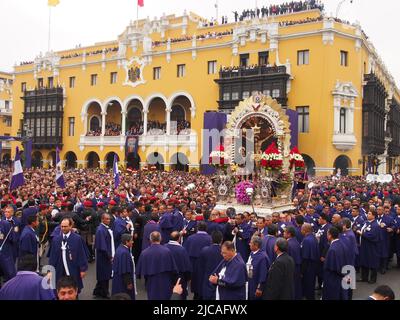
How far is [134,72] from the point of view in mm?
40750

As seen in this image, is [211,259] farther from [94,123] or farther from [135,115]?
[94,123]

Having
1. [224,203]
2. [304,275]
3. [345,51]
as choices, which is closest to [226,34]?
[345,51]

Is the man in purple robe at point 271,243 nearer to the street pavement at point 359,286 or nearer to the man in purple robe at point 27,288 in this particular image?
the street pavement at point 359,286

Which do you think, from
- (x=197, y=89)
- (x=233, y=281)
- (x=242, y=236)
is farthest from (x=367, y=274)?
(x=197, y=89)

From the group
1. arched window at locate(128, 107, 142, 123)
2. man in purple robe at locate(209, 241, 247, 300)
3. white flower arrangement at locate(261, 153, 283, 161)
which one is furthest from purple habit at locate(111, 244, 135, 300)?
arched window at locate(128, 107, 142, 123)

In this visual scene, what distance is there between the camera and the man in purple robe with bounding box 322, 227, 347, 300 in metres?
7.90

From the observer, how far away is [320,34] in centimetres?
3134

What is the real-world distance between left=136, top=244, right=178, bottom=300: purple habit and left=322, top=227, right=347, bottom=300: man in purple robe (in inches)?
112

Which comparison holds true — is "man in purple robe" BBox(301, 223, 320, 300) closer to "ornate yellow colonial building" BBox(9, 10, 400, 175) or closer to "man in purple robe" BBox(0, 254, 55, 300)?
"man in purple robe" BBox(0, 254, 55, 300)

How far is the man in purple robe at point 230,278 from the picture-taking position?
20.4ft

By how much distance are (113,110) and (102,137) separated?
4.12 m

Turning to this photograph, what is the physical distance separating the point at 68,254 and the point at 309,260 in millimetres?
4678
